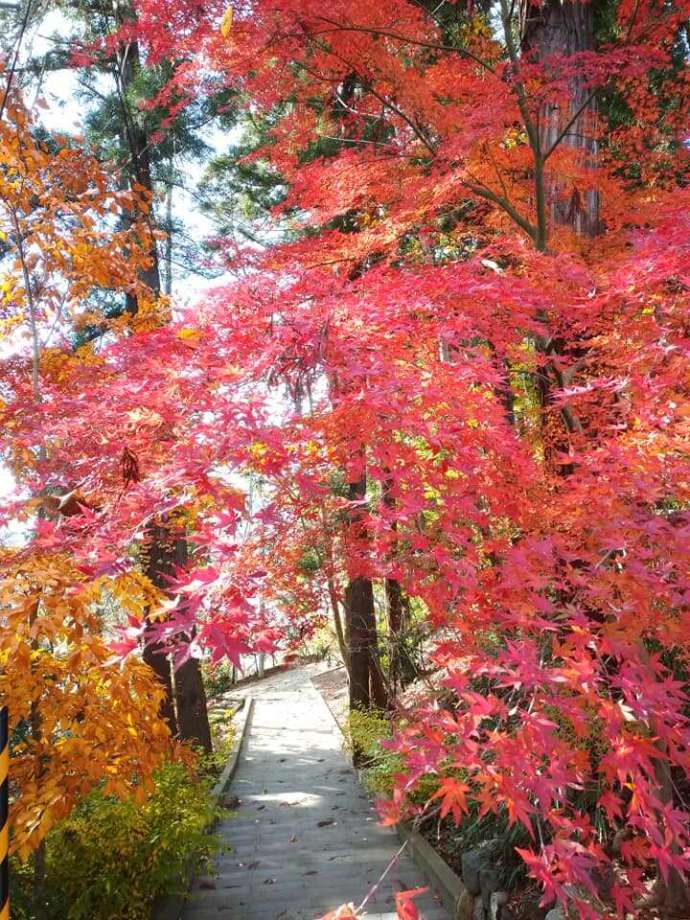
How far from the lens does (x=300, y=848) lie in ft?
19.6

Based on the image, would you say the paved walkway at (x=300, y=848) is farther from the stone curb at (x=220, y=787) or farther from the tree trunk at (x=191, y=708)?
the tree trunk at (x=191, y=708)

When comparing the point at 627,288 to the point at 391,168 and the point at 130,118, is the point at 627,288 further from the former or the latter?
the point at 130,118

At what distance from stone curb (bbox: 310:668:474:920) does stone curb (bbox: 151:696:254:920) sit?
1577 mm

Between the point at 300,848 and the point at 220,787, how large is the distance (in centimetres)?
244

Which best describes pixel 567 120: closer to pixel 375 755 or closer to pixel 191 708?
pixel 375 755

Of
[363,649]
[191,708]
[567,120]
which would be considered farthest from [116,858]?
[567,120]

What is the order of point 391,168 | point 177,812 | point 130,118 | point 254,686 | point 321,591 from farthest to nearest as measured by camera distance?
point 254,686, point 130,118, point 321,591, point 391,168, point 177,812

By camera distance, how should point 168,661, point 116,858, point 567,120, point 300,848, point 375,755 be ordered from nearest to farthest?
1. point 116,858
2. point 567,120
3. point 300,848
4. point 375,755
5. point 168,661

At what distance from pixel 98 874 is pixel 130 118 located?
26.8ft

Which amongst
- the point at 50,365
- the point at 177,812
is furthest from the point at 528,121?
the point at 177,812

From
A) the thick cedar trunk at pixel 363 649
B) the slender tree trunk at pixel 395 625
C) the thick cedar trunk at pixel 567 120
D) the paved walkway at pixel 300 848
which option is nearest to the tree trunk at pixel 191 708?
the paved walkway at pixel 300 848

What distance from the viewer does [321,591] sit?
7.02m

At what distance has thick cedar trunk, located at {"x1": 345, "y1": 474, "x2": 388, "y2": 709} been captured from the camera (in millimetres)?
8984

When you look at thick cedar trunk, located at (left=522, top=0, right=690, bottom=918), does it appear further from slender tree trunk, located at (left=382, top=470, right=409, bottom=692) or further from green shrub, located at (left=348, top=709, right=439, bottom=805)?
green shrub, located at (left=348, top=709, right=439, bottom=805)
